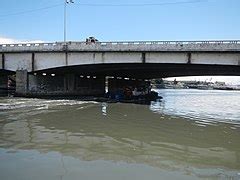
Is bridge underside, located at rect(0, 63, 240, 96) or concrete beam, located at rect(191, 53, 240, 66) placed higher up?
concrete beam, located at rect(191, 53, 240, 66)

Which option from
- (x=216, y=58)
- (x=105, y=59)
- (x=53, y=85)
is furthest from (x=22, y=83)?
(x=216, y=58)

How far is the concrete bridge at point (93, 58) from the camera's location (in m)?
37.3

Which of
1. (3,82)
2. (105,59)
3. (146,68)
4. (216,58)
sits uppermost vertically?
(105,59)

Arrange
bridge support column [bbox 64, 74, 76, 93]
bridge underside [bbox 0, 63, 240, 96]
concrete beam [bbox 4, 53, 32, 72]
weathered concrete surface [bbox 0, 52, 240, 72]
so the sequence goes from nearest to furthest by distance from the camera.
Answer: weathered concrete surface [bbox 0, 52, 240, 72] → bridge underside [bbox 0, 63, 240, 96] → concrete beam [bbox 4, 53, 32, 72] → bridge support column [bbox 64, 74, 76, 93]

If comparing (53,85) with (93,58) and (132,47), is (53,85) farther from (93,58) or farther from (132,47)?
(132,47)

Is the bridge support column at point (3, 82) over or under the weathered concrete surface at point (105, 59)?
under

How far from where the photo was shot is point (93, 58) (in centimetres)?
4419

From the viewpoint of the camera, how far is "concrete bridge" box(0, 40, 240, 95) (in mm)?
37281

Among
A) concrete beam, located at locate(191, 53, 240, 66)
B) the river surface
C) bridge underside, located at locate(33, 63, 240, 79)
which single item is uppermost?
concrete beam, located at locate(191, 53, 240, 66)

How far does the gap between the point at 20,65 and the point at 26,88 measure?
4029 mm

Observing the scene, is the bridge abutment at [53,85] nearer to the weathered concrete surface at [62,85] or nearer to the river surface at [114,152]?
the weathered concrete surface at [62,85]

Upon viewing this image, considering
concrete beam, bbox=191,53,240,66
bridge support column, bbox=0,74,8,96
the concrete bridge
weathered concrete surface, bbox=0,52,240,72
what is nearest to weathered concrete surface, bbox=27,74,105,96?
the concrete bridge

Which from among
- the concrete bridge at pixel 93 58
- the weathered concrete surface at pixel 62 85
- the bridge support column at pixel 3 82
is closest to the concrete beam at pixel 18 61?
the concrete bridge at pixel 93 58

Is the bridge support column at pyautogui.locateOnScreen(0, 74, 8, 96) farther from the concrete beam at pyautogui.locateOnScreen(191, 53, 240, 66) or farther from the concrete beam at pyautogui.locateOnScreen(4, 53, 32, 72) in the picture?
the concrete beam at pyautogui.locateOnScreen(191, 53, 240, 66)
